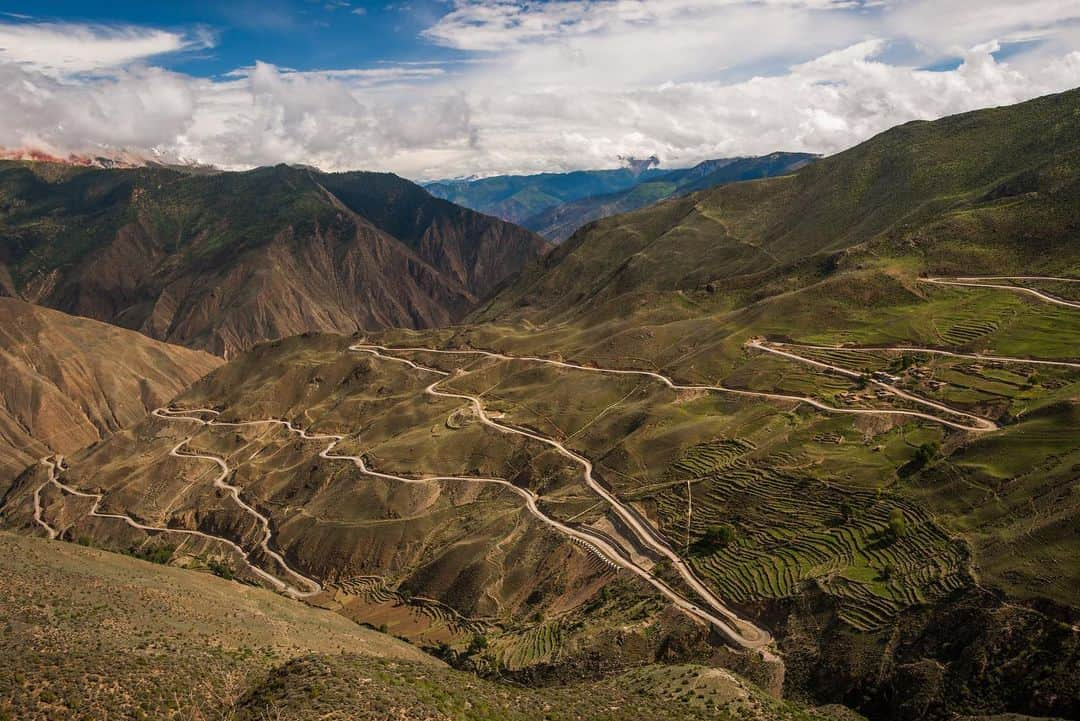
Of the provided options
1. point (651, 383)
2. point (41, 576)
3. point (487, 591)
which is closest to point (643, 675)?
point (487, 591)

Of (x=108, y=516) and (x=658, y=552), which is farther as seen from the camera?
(x=108, y=516)

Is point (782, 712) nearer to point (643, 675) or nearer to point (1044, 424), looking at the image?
point (643, 675)

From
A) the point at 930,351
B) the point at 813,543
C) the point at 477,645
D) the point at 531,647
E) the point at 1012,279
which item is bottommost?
the point at 477,645

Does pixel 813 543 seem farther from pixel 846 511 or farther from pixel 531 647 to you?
pixel 531 647

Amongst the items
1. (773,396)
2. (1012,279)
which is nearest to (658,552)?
(773,396)

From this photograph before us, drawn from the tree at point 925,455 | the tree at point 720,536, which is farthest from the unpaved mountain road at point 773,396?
the tree at point 720,536

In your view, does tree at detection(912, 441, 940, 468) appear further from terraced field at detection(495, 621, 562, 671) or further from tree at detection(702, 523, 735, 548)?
terraced field at detection(495, 621, 562, 671)

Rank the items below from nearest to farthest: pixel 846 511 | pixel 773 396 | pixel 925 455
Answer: pixel 846 511, pixel 925 455, pixel 773 396

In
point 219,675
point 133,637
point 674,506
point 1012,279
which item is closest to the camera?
point 219,675
